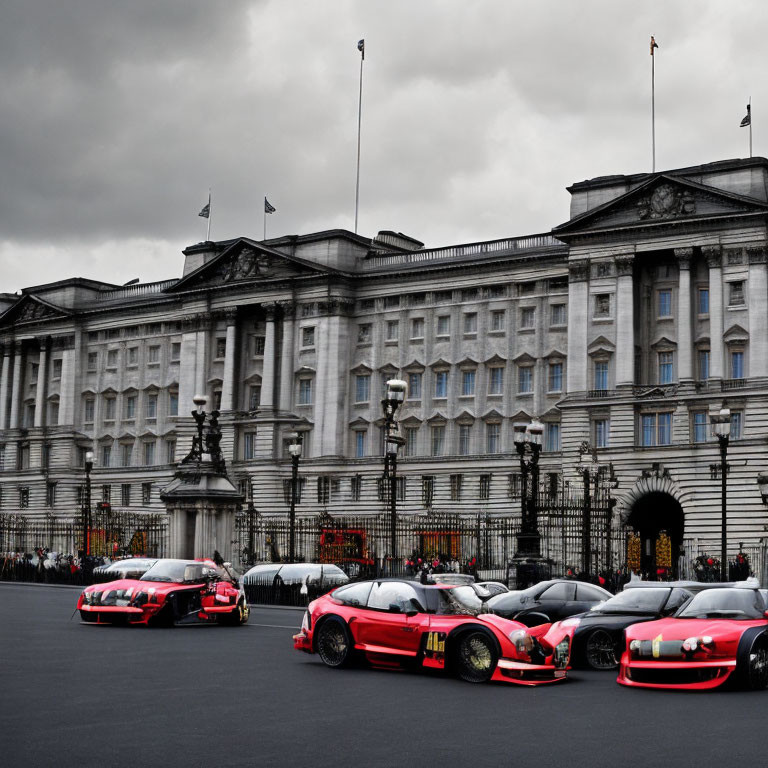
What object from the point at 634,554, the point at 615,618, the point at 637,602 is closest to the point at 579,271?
the point at 634,554

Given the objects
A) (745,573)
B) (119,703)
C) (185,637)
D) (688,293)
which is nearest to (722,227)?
(688,293)

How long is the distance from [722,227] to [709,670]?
176ft

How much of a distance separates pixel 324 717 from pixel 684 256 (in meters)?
58.4

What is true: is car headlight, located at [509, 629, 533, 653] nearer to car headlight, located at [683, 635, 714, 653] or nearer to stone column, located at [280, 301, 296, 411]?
car headlight, located at [683, 635, 714, 653]

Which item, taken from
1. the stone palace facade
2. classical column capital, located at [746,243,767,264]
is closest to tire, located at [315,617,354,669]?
the stone palace facade

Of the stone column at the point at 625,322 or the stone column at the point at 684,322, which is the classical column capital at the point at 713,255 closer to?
the stone column at the point at 684,322

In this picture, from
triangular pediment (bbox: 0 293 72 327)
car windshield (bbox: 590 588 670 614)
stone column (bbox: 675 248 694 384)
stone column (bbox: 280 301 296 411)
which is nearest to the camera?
car windshield (bbox: 590 588 670 614)

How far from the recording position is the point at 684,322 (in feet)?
232

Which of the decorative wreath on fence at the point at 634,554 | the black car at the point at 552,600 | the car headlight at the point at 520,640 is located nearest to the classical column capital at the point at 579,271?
the decorative wreath on fence at the point at 634,554

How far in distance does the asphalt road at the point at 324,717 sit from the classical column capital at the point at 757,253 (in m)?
50.5

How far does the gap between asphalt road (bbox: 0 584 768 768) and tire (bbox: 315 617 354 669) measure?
0.27 meters

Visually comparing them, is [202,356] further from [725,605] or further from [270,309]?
[725,605]

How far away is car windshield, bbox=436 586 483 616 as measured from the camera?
2078 centimetres

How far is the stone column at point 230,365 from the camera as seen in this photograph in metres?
88.8
